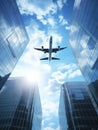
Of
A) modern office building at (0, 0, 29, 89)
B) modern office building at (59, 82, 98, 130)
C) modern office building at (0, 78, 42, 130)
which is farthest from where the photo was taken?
modern office building at (0, 78, 42, 130)

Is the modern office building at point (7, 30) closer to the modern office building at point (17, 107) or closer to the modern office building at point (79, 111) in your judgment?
the modern office building at point (79, 111)

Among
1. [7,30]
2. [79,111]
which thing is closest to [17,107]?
[79,111]

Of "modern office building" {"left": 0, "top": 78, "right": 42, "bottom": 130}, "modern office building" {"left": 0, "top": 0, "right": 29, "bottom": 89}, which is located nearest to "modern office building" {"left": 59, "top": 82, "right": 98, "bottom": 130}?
"modern office building" {"left": 0, "top": 78, "right": 42, "bottom": 130}

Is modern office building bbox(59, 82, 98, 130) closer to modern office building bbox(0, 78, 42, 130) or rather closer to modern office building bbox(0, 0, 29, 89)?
modern office building bbox(0, 78, 42, 130)

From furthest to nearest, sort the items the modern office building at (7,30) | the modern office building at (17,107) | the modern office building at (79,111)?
the modern office building at (17,107) → the modern office building at (79,111) → the modern office building at (7,30)

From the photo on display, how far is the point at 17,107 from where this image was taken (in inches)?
2958

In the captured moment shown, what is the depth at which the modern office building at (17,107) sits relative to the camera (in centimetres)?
6519

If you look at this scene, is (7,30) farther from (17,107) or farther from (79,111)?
(17,107)

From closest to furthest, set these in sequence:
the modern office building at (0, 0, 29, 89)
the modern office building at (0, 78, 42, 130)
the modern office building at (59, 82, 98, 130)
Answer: the modern office building at (0, 0, 29, 89)
the modern office building at (59, 82, 98, 130)
the modern office building at (0, 78, 42, 130)

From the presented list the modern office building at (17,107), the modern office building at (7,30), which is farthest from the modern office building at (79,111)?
the modern office building at (7,30)

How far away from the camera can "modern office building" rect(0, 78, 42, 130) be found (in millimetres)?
65188

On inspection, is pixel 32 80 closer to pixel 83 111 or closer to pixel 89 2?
pixel 83 111

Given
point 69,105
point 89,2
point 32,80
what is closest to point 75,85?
point 69,105

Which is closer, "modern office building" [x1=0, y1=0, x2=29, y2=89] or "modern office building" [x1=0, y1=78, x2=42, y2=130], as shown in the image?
"modern office building" [x1=0, y1=0, x2=29, y2=89]
